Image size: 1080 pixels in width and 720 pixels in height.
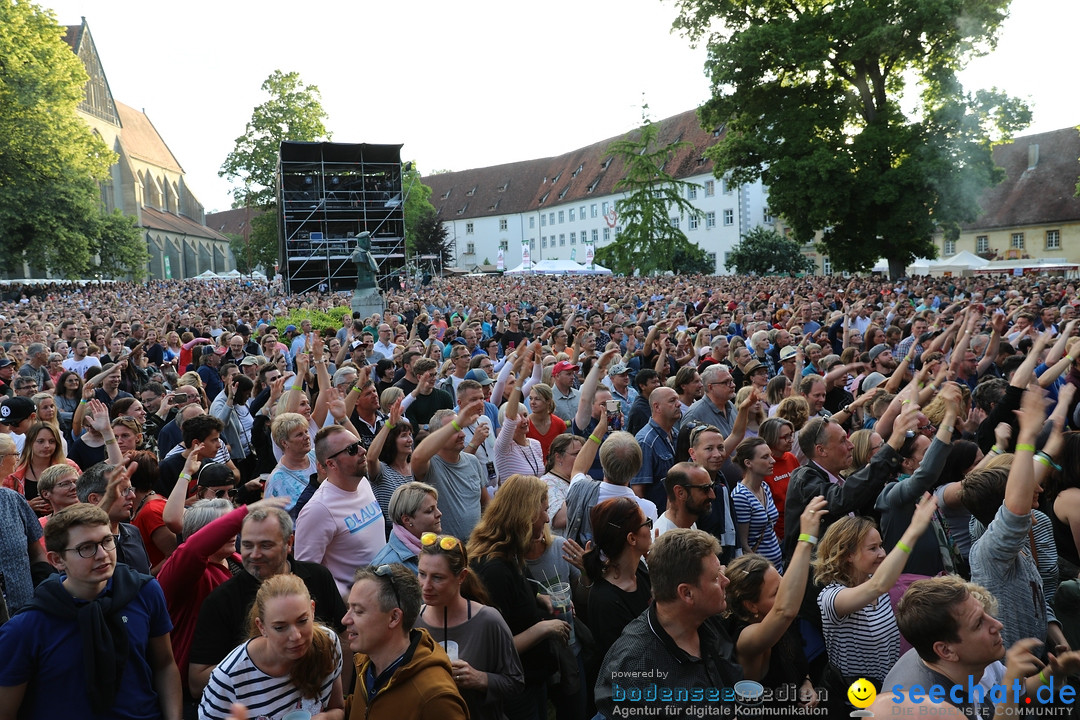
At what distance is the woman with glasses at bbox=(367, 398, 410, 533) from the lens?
16.8 ft

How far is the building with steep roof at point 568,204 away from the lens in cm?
6292

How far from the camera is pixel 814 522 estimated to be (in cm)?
340

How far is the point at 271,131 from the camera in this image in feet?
160

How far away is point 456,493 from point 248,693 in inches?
89.2

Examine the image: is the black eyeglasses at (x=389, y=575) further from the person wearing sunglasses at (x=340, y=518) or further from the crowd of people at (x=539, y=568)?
the person wearing sunglasses at (x=340, y=518)

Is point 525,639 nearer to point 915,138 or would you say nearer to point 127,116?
point 915,138

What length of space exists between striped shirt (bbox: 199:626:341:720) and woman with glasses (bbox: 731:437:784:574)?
9.16ft

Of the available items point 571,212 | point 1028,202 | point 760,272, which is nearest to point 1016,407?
point 760,272

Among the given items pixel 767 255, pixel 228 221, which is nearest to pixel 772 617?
pixel 767 255

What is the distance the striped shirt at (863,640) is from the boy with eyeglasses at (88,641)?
2722mm

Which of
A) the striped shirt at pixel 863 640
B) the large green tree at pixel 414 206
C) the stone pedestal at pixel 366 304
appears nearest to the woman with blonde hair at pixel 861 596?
the striped shirt at pixel 863 640

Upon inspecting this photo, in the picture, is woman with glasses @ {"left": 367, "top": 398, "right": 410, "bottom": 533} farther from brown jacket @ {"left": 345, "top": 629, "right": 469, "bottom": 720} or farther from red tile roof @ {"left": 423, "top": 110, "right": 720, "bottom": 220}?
red tile roof @ {"left": 423, "top": 110, "right": 720, "bottom": 220}

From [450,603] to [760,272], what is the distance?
5023cm

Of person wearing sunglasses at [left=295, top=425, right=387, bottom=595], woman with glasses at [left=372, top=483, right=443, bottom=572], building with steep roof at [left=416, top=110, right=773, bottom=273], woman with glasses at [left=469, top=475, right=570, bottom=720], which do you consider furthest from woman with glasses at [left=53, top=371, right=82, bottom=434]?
building with steep roof at [left=416, top=110, right=773, bottom=273]
